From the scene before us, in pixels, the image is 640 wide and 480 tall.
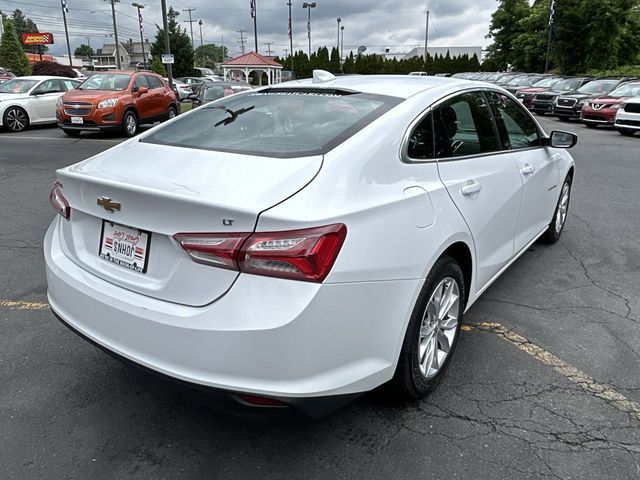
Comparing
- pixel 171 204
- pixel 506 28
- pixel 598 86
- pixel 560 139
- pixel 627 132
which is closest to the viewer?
pixel 171 204

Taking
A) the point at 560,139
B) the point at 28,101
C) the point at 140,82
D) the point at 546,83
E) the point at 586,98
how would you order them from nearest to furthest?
the point at 560,139, the point at 140,82, the point at 28,101, the point at 586,98, the point at 546,83

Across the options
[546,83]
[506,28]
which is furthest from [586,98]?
[506,28]

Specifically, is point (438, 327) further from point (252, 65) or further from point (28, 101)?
point (252, 65)

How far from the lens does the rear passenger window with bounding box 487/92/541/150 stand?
377cm

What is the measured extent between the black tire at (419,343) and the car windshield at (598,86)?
830 inches

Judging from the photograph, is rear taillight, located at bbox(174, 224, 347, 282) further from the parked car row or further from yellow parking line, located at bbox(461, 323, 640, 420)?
the parked car row

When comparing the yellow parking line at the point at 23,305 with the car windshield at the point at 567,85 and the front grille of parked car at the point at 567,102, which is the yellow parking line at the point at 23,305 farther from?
the car windshield at the point at 567,85

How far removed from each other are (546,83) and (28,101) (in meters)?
21.3

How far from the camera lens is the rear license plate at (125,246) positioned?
227 centimetres

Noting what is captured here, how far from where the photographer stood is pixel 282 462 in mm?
2416

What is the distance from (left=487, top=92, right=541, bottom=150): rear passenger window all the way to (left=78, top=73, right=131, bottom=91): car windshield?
40.7 ft

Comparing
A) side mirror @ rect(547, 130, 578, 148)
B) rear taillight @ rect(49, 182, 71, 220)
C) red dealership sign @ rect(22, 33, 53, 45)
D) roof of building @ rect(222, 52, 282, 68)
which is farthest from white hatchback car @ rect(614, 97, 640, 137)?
red dealership sign @ rect(22, 33, 53, 45)

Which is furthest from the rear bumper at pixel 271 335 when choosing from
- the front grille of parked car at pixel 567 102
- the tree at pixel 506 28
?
the tree at pixel 506 28

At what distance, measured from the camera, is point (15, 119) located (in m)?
15.2
